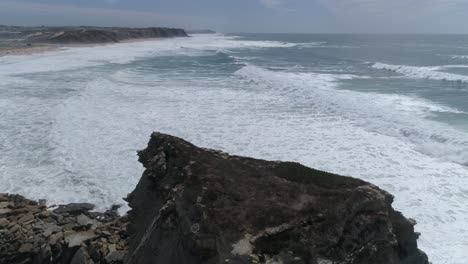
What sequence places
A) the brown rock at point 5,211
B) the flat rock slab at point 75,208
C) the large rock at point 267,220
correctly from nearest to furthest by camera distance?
the large rock at point 267,220, the brown rock at point 5,211, the flat rock slab at point 75,208

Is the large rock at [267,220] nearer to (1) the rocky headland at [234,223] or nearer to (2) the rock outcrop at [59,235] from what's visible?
(1) the rocky headland at [234,223]

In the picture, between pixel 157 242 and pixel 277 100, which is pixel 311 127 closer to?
pixel 277 100

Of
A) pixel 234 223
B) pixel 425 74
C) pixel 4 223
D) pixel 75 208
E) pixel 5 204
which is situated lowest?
pixel 75 208

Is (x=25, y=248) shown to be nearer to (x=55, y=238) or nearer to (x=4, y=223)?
(x=55, y=238)

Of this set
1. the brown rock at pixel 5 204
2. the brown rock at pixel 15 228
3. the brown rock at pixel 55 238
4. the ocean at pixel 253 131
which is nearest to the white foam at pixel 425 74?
the ocean at pixel 253 131

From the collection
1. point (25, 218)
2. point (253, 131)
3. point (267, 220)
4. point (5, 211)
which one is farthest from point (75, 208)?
point (253, 131)

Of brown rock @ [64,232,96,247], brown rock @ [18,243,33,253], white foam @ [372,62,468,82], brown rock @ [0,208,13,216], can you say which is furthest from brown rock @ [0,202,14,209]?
white foam @ [372,62,468,82]

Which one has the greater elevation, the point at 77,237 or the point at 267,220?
the point at 267,220

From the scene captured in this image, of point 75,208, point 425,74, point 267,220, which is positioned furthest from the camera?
point 425,74
